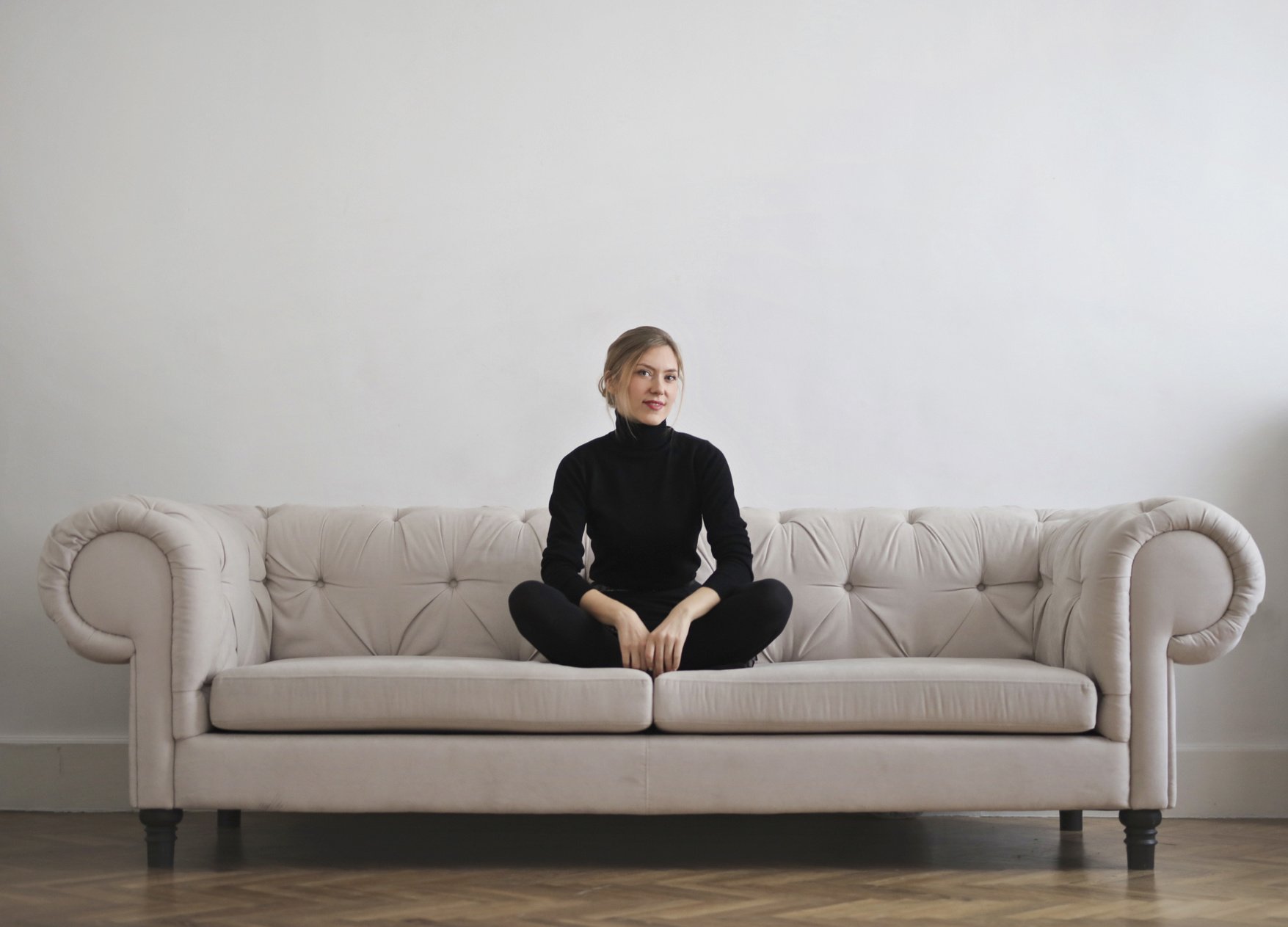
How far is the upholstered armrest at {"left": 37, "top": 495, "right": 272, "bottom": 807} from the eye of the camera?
2.14 meters

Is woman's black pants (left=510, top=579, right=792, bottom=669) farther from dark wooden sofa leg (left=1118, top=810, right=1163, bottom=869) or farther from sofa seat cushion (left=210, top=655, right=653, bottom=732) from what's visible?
dark wooden sofa leg (left=1118, top=810, right=1163, bottom=869)

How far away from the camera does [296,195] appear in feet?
10.3

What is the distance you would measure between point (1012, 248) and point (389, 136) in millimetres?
1757

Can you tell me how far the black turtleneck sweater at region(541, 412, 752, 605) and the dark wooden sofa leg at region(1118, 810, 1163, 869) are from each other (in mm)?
893

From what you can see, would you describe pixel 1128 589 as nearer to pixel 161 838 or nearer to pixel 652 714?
pixel 652 714

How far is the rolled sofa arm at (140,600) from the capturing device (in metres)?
2.15

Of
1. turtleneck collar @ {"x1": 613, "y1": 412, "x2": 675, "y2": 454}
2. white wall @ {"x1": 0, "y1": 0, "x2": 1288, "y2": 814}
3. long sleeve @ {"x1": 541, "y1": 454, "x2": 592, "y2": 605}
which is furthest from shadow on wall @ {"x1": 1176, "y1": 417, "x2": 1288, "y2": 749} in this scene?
long sleeve @ {"x1": 541, "y1": 454, "x2": 592, "y2": 605}

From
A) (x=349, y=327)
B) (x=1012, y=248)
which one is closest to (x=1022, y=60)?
(x=1012, y=248)

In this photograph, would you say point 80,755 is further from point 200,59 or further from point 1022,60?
point 1022,60

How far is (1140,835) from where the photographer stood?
85.4 inches

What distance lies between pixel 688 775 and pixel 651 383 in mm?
863

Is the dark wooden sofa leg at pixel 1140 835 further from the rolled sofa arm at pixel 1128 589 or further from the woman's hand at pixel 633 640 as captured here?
the woman's hand at pixel 633 640

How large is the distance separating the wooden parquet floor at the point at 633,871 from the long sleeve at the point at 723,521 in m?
0.60

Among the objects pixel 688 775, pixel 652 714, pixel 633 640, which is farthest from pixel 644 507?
pixel 688 775
